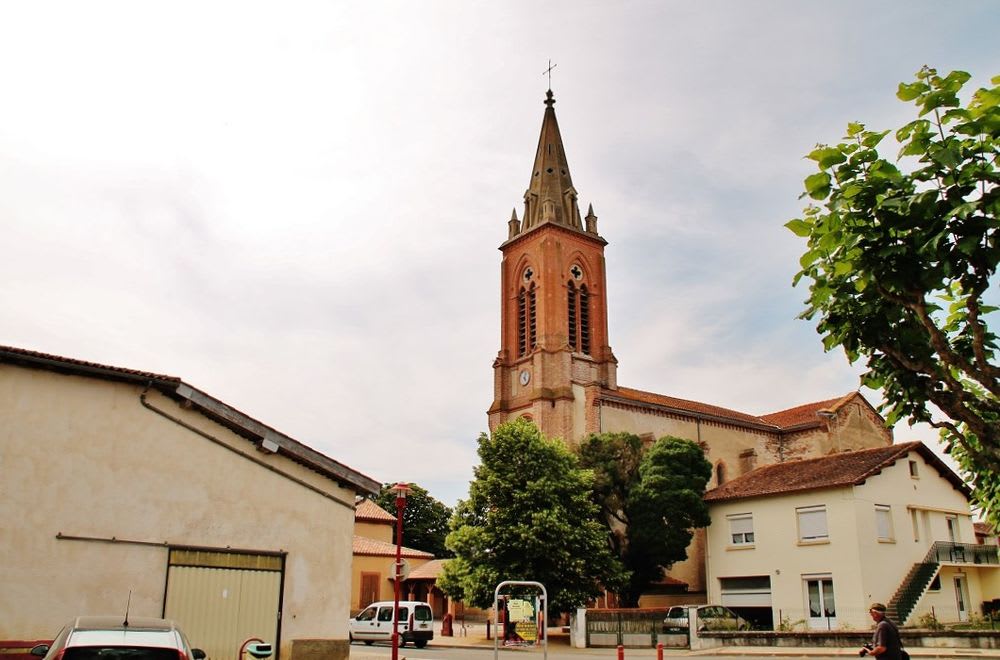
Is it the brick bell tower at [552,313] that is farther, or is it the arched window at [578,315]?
the arched window at [578,315]

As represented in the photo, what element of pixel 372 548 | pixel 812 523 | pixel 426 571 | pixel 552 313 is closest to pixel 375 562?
pixel 372 548

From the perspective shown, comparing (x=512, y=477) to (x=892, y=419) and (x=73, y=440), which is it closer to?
(x=73, y=440)

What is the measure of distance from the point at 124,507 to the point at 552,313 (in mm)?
38375

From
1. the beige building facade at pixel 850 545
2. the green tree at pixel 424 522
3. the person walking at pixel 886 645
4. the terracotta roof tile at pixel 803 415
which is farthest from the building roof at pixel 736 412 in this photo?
the person walking at pixel 886 645

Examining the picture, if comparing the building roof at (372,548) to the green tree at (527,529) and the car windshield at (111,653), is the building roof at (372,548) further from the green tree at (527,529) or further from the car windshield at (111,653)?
the car windshield at (111,653)

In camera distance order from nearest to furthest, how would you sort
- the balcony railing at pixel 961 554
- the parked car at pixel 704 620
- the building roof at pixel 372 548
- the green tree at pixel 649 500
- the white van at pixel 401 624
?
the parked car at pixel 704 620
the white van at pixel 401 624
the balcony railing at pixel 961 554
the green tree at pixel 649 500
the building roof at pixel 372 548

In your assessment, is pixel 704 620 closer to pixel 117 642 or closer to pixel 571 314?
pixel 117 642

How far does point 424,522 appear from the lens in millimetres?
74875

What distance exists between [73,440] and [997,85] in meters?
14.4

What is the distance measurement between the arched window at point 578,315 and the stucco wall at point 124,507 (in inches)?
1400

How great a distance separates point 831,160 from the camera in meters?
8.48

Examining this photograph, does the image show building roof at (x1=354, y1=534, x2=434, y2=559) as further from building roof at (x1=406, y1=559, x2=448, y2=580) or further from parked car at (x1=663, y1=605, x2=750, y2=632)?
parked car at (x1=663, y1=605, x2=750, y2=632)

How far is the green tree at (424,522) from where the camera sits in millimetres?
73875

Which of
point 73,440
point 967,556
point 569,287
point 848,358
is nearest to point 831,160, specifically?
point 848,358
